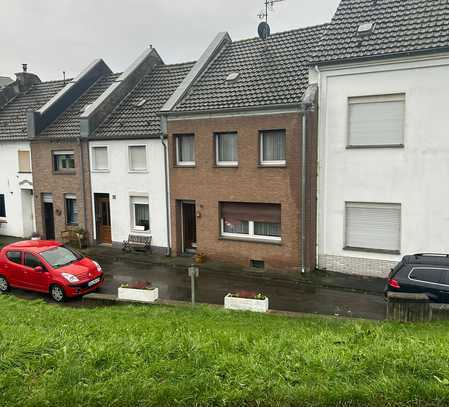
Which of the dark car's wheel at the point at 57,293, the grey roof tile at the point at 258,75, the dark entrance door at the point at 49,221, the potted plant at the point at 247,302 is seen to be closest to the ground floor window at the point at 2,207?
the dark entrance door at the point at 49,221

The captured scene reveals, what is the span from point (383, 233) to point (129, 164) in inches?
456

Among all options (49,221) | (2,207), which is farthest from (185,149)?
(2,207)

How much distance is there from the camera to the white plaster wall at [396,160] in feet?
45.6

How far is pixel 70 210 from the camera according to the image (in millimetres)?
22672

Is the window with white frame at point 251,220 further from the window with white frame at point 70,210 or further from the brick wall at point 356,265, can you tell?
the window with white frame at point 70,210

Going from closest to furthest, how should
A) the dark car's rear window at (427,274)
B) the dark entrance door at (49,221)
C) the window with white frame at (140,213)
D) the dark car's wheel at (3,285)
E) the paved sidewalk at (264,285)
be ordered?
the dark car's rear window at (427,274), the paved sidewalk at (264,285), the dark car's wheel at (3,285), the window with white frame at (140,213), the dark entrance door at (49,221)

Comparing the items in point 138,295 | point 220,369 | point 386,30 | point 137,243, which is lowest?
point 138,295

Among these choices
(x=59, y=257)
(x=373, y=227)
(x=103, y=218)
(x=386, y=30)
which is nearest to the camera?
(x=59, y=257)

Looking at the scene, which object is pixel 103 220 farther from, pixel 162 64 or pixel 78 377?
pixel 78 377

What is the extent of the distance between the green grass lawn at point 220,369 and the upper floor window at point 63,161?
623 inches

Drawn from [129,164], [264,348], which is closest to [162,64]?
[129,164]

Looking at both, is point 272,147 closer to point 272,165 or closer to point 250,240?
point 272,165

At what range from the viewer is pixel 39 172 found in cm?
2312

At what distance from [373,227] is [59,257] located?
10961 mm
